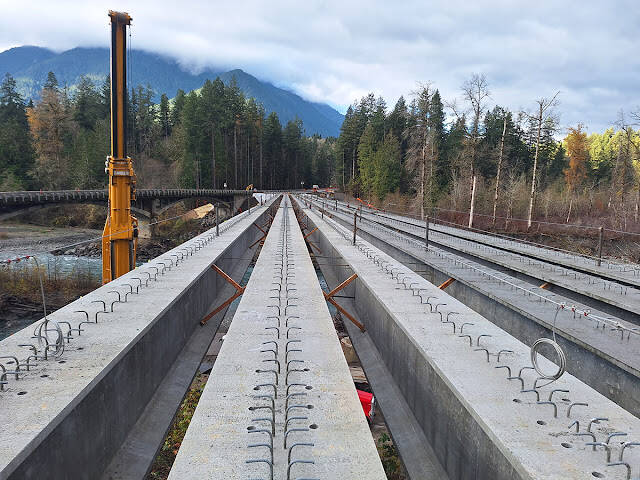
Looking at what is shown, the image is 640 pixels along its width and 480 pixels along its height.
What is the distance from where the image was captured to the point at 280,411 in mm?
4707

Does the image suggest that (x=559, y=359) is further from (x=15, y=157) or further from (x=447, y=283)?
(x=15, y=157)

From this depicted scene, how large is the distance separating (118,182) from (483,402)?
51.9 ft

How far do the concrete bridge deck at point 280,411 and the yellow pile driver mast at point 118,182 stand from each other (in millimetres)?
10390

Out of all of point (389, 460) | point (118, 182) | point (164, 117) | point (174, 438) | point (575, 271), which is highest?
point (164, 117)

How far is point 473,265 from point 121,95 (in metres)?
14.7

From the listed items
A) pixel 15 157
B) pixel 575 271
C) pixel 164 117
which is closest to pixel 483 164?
pixel 575 271

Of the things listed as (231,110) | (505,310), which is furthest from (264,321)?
(231,110)

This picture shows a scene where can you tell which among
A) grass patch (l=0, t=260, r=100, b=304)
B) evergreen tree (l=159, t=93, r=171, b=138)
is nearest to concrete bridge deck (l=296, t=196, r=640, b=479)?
grass patch (l=0, t=260, r=100, b=304)

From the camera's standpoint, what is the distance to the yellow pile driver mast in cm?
1622

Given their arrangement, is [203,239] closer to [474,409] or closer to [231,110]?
[474,409]

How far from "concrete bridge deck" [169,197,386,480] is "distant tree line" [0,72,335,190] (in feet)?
221

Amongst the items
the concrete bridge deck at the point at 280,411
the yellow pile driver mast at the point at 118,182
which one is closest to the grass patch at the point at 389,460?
the concrete bridge deck at the point at 280,411

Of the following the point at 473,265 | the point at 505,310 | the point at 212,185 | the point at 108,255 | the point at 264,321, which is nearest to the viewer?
the point at 264,321

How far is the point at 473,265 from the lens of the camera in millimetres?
14078
